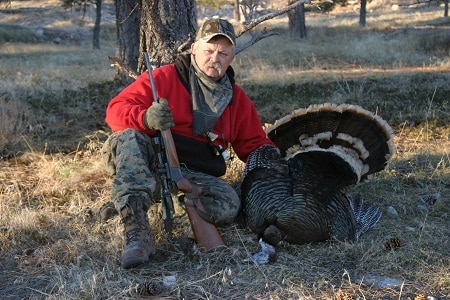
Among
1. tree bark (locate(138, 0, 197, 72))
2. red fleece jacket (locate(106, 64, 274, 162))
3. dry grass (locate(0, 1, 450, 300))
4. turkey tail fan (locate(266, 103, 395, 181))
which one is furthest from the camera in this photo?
tree bark (locate(138, 0, 197, 72))

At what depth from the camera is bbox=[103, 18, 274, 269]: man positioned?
3766mm

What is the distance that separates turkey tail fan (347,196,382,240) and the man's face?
135cm

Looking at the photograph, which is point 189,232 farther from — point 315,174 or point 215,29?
point 215,29

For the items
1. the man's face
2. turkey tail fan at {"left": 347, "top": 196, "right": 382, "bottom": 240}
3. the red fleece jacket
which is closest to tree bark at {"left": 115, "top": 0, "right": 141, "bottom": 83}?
the red fleece jacket

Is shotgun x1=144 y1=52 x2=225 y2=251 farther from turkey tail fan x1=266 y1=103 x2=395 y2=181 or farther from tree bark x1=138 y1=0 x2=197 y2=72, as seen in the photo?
tree bark x1=138 y1=0 x2=197 y2=72

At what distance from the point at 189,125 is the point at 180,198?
69 centimetres

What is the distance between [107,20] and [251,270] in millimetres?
38924

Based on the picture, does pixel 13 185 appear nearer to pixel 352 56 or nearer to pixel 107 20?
pixel 352 56

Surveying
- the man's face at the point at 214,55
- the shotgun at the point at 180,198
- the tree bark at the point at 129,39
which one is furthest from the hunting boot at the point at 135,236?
the tree bark at the point at 129,39

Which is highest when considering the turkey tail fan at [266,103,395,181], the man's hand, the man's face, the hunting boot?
the man's face

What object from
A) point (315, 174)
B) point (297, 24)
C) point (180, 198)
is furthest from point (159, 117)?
point (297, 24)

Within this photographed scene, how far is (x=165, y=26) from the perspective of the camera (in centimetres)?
567

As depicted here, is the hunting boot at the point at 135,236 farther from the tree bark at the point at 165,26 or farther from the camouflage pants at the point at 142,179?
the tree bark at the point at 165,26

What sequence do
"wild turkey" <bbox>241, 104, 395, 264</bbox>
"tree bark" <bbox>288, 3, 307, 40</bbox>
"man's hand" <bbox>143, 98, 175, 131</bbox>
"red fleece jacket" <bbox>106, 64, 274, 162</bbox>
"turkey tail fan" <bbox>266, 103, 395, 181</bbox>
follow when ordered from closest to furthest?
"man's hand" <bbox>143, 98, 175, 131</bbox> < "wild turkey" <bbox>241, 104, 395, 264</bbox> < "red fleece jacket" <bbox>106, 64, 274, 162</bbox> < "turkey tail fan" <bbox>266, 103, 395, 181</bbox> < "tree bark" <bbox>288, 3, 307, 40</bbox>
